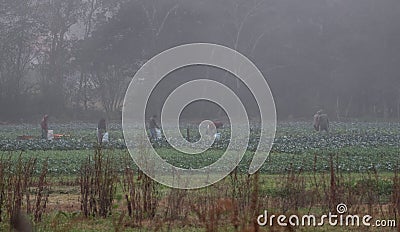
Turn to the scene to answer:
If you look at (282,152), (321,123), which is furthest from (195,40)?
(282,152)

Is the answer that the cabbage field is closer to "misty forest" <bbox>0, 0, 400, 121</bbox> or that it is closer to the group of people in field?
the group of people in field

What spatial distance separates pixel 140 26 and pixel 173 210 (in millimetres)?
42804

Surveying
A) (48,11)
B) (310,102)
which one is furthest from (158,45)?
(310,102)

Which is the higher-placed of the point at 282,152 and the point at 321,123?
the point at 321,123

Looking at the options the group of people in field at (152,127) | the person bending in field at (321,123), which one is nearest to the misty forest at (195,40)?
the person bending in field at (321,123)

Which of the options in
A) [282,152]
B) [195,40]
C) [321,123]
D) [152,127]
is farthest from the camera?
[195,40]

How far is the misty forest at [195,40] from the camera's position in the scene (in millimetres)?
50281

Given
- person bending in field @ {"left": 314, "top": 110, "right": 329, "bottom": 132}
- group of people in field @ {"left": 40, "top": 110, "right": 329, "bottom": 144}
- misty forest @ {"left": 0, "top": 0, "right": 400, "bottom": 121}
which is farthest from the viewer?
misty forest @ {"left": 0, "top": 0, "right": 400, "bottom": 121}

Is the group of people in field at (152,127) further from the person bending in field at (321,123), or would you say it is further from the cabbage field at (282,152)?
the cabbage field at (282,152)

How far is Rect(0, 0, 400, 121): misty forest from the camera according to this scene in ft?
165

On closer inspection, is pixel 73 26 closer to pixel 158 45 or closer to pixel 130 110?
pixel 158 45

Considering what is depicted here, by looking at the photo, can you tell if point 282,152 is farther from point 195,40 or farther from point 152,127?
point 195,40

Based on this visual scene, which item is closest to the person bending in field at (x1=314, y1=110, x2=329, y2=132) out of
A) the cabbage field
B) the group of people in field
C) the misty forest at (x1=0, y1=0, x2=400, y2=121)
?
the group of people in field

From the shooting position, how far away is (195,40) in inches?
1969
